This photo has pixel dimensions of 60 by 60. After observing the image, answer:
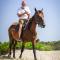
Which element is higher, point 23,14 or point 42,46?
point 23,14

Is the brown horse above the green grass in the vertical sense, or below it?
above

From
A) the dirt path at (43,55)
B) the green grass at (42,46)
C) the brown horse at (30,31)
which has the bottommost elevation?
the dirt path at (43,55)

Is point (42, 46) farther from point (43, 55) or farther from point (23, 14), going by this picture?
point (23, 14)

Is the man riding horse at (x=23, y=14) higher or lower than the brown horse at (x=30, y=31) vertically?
higher

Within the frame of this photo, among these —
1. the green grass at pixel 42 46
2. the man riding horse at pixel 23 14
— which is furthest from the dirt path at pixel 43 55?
the man riding horse at pixel 23 14

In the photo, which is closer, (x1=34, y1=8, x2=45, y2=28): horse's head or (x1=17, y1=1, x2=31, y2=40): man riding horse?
(x1=34, y1=8, x2=45, y2=28): horse's head

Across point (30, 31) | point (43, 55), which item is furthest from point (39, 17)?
point (43, 55)

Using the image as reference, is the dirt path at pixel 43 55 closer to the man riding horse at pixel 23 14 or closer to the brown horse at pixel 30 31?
the brown horse at pixel 30 31

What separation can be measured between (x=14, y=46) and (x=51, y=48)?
283 millimetres

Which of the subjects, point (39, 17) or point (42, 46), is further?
point (42, 46)

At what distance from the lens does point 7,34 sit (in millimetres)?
2568

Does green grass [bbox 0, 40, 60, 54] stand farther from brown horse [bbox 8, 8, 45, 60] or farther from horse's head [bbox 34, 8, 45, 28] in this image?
horse's head [bbox 34, 8, 45, 28]

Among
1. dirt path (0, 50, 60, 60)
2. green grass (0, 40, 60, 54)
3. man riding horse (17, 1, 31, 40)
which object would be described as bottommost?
dirt path (0, 50, 60, 60)

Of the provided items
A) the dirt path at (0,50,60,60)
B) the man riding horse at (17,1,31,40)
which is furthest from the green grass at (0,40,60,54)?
the man riding horse at (17,1,31,40)
